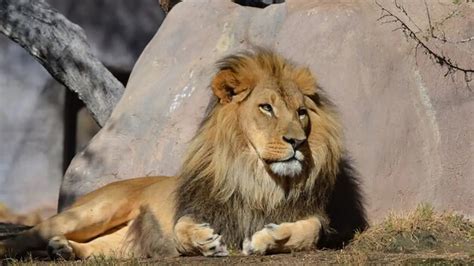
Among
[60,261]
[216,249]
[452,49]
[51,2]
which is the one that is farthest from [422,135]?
[51,2]

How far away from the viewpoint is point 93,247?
7301 millimetres

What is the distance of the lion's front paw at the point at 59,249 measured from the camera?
22.6ft

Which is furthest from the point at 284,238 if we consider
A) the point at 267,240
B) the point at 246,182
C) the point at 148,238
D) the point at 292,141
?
the point at 148,238

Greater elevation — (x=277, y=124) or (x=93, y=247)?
(x=277, y=124)

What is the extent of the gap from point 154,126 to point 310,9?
1.46 meters

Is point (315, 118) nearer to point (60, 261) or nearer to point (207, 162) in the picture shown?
point (207, 162)

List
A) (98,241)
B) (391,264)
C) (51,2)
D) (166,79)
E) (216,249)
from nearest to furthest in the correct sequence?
(391,264), (216,249), (98,241), (166,79), (51,2)

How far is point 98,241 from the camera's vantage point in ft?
24.2

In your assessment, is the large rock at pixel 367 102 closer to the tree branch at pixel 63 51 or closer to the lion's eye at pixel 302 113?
the lion's eye at pixel 302 113

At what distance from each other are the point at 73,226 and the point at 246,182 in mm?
1324

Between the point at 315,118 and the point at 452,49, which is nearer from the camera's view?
the point at 315,118

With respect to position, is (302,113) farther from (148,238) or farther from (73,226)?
(73,226)

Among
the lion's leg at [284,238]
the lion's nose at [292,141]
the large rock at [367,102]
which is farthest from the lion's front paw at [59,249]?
the lion's nose at [292,141]

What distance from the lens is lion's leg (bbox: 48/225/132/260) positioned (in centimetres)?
693
